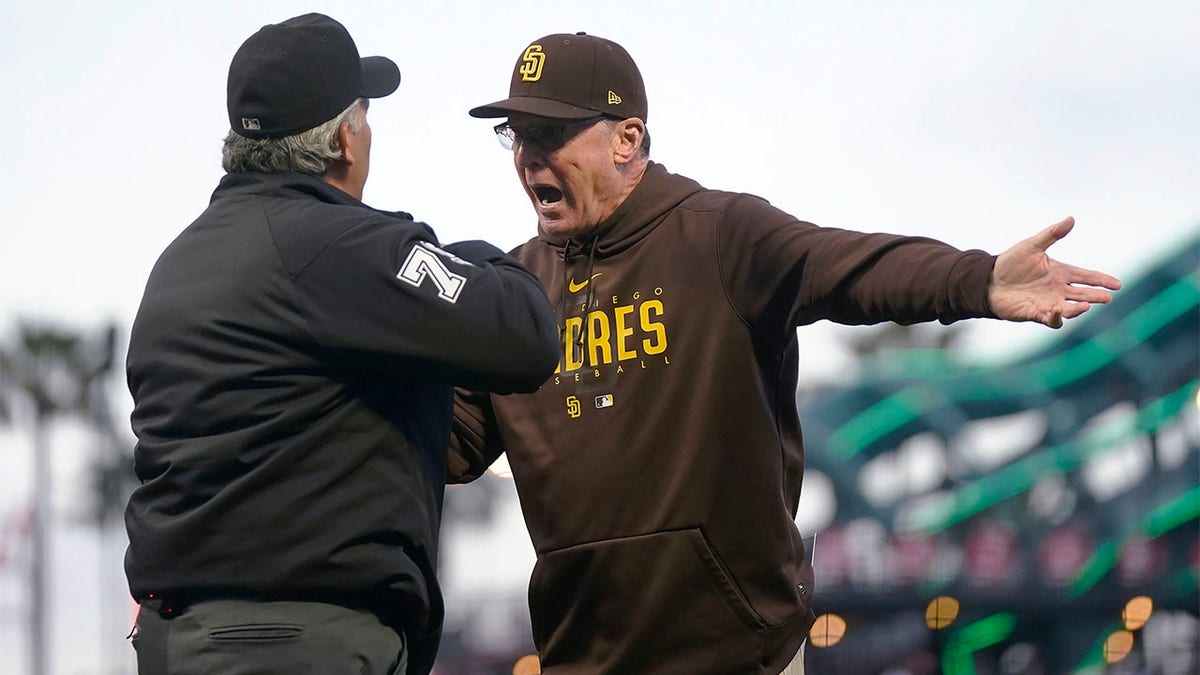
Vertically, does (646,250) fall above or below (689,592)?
above

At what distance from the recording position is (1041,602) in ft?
133

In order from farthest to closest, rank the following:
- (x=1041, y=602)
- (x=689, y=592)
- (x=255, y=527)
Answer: (x=1041, y=602)
(x=689, y=592)
(x=255, y=527)

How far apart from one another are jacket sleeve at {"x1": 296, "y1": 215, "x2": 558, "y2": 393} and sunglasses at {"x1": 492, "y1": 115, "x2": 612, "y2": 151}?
116cm

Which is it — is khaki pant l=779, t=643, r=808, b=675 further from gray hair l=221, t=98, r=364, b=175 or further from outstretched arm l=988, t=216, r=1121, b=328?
gray hair l=221, t=98, r=364, b=175

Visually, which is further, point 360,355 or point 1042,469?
point 1042,469

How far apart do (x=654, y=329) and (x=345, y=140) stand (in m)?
1.04

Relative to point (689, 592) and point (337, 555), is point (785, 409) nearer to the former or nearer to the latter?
point (689, 592)

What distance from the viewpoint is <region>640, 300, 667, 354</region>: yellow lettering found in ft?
13.0

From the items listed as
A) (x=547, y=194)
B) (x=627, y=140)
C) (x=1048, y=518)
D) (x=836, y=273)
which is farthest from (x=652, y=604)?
(x=1048, y=518)

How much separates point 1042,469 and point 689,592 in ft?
128

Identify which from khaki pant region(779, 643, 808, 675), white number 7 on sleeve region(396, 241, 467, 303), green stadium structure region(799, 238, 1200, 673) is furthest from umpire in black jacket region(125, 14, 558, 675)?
green stadium structure region(799, 238, 1200, 673)

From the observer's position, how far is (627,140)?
427 cm

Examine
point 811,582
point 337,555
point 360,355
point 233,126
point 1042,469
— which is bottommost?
point 1042,469

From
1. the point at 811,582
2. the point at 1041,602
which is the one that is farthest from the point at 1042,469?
the point at 811,582
